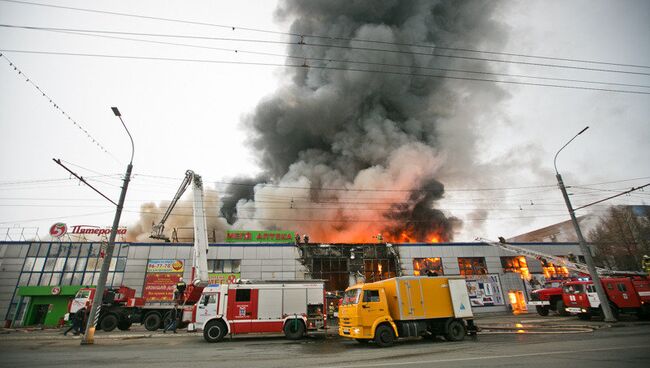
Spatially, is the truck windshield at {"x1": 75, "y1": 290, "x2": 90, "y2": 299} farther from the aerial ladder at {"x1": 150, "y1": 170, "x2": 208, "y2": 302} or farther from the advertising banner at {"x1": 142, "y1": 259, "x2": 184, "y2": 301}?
the aerial ladder at {"x1": 150, "y1": 170, "x2": 208, "y2": 302}

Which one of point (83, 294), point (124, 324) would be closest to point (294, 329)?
point (124, 324)

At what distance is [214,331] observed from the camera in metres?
15.1

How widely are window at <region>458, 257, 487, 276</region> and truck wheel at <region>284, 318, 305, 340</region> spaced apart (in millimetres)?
23326

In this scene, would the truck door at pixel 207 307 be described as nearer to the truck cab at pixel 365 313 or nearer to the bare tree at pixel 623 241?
the truck cab at pixel 365 313

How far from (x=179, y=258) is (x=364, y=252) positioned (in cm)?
1913

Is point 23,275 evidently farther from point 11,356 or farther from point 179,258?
point 11,356

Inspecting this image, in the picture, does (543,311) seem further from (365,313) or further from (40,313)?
(40,313)

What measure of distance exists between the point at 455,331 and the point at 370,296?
4223 mm

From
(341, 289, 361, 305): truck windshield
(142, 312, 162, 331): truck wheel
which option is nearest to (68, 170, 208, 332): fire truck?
(142, 312, 162, 331): truck wheel

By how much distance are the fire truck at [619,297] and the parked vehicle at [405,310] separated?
41.5 feet

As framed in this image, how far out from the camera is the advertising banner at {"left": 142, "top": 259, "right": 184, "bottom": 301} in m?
29.1

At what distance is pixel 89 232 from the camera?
33.2 m

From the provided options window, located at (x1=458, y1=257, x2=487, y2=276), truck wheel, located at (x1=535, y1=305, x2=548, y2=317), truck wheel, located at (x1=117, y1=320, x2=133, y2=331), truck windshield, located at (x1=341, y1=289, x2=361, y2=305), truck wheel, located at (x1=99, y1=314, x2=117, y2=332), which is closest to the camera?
truck windshield, located at (x1=341, y1=289, x2=361, y2=305)

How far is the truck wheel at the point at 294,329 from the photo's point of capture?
15.6 m
